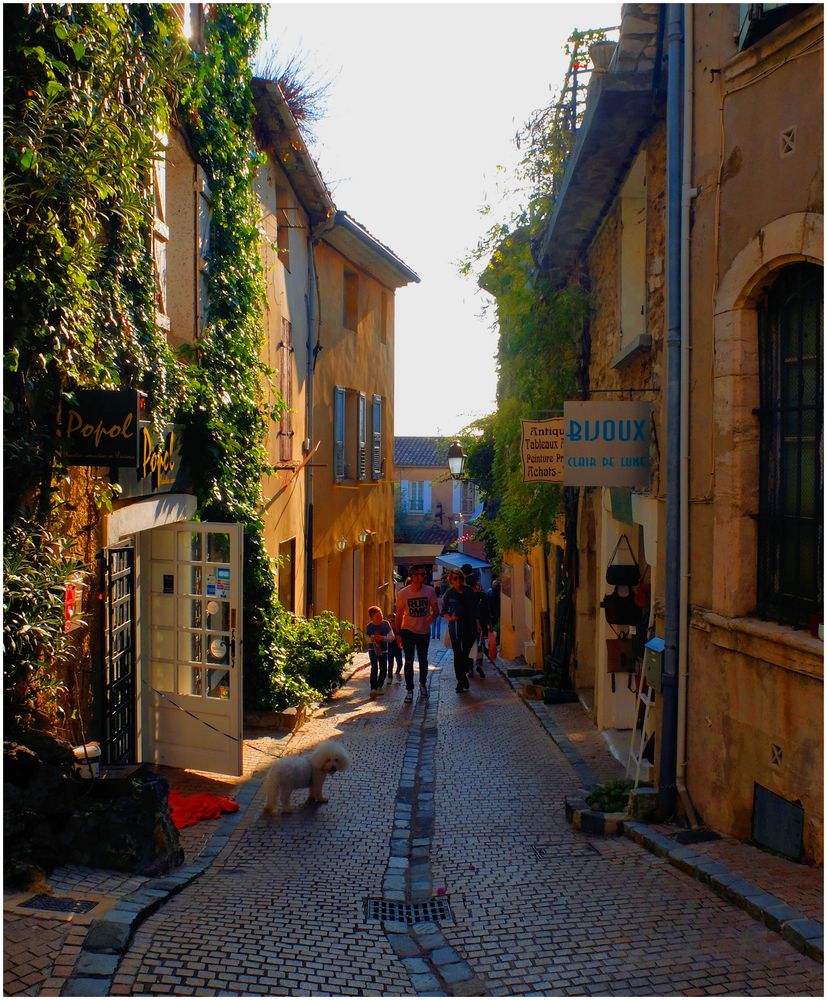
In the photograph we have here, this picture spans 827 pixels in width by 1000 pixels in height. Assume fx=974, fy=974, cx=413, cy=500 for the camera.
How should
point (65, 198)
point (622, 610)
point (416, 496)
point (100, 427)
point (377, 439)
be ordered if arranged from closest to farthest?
1. point (65, 198)
2. point (100, 427)
3. point (622, 610)
4. point (377, 439)
5. point (416, 496)

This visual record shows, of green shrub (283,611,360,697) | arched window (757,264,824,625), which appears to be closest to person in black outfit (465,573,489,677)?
green shrub (283,611,360,697)

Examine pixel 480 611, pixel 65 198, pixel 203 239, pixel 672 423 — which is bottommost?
pixel 480 611

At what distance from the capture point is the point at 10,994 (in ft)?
12.2

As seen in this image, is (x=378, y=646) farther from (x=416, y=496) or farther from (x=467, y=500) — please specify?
(x=416, y=496)

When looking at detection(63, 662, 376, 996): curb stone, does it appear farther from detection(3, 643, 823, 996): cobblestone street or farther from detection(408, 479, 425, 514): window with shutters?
detection(408, 479, 425, 514): window with shutters

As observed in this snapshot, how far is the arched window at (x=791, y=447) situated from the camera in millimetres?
5676

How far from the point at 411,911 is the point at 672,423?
12.2 ft

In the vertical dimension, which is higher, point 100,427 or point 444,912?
point 100,427

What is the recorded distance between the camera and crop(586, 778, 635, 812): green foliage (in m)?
7.26

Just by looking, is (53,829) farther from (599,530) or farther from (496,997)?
(599,530)

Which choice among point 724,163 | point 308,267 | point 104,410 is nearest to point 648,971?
point 104,410

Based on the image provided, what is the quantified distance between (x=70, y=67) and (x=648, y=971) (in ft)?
19.0

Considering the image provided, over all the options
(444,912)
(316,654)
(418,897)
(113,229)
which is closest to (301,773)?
(418,897)

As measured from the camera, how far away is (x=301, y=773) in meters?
7.49
